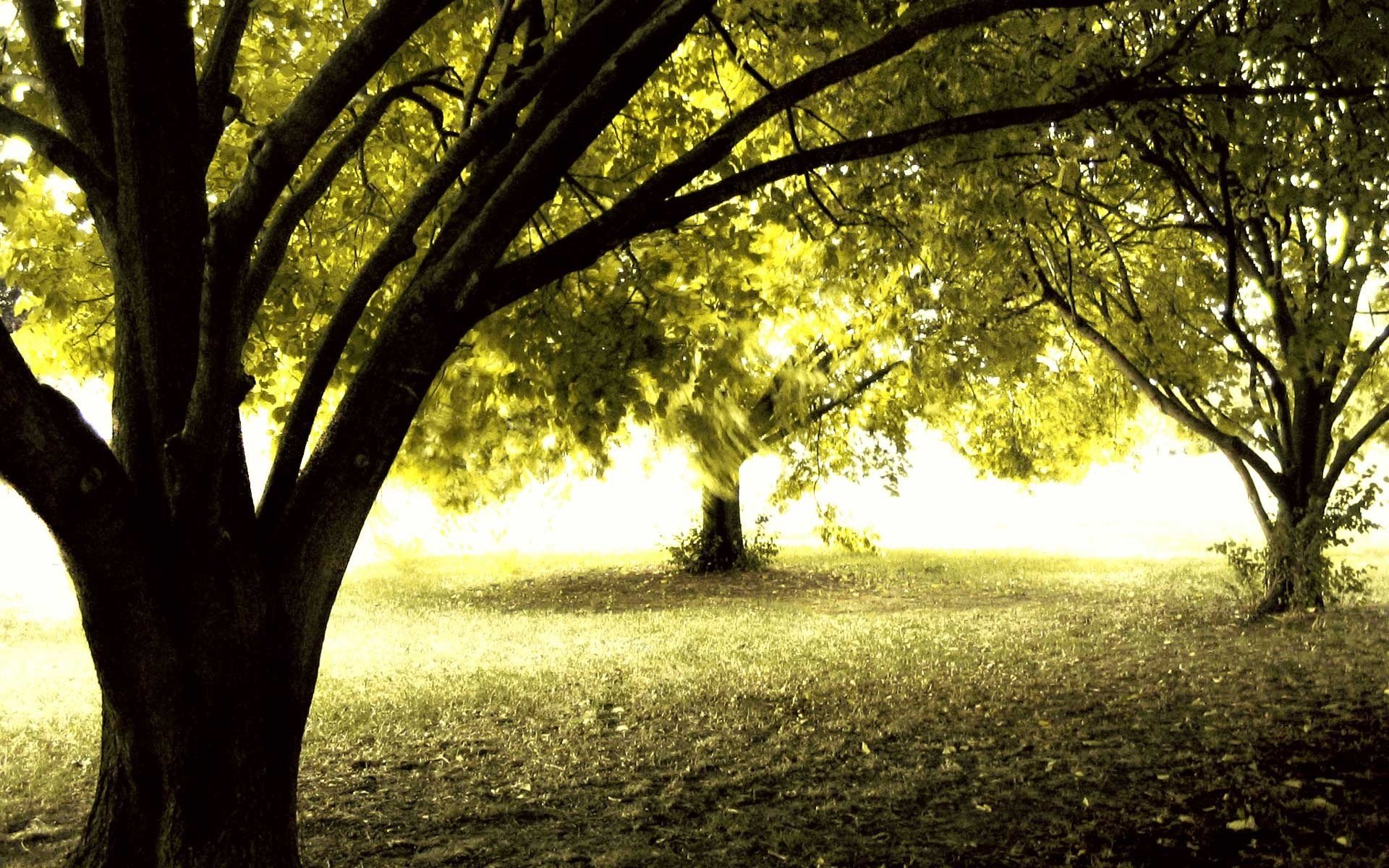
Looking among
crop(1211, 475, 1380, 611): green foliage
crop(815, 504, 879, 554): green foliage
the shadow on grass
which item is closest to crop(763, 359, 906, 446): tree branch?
crop(815, 504, 879, 554): green foliage

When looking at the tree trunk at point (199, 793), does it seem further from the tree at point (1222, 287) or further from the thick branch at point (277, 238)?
the tree at point (1222, 287)

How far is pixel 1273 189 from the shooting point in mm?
6762

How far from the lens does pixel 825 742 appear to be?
23.4 feet

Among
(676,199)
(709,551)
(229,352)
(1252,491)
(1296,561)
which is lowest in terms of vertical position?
(1296,561)

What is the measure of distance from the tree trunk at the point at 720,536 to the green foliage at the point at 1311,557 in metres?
9.55

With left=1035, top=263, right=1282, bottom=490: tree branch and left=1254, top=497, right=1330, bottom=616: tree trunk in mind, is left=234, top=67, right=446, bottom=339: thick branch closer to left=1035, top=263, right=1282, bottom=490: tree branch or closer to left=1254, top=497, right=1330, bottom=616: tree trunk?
left=1035, top=263, right=1282, bottom=490: tree branch

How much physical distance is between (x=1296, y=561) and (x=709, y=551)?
1073 cm

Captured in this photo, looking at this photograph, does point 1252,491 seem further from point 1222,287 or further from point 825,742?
point 825,742

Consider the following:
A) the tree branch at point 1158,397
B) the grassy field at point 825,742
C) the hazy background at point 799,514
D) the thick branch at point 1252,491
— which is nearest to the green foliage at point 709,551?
the hazy background at point 799,514

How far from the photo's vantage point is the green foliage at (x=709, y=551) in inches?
788

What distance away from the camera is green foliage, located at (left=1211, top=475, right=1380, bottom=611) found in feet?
36.0

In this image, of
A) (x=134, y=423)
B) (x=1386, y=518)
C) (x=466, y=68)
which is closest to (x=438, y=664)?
(x=466, y=68)

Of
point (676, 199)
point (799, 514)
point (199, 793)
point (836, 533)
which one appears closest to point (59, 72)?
point (676, 199)

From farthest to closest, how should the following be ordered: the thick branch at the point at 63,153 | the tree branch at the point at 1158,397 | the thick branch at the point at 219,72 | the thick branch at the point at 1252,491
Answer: the thick branch at the point at 1252,491 < the tree branch at the point at 1158,397 < the thick branch at the point at 219,72 < the thick branch at the point at 63,153
